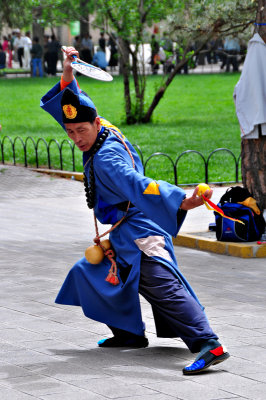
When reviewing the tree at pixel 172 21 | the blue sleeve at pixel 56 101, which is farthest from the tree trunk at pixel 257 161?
the tree at pixel 172 21

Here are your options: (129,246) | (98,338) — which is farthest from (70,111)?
(98,338)

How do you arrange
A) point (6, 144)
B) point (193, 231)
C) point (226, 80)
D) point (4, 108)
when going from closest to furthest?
point (193, 231) → point (6, 144) → point (4, 108) → point (226, 80)

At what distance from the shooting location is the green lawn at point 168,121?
15492mm

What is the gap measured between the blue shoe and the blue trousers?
0.09m

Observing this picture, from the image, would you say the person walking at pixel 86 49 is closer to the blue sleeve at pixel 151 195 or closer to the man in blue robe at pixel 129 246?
the man in blue robe at pixel 129 246

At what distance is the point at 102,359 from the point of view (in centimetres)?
520

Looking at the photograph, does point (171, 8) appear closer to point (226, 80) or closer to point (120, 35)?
point (120, 35)

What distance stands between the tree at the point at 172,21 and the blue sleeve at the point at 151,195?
44.3ft

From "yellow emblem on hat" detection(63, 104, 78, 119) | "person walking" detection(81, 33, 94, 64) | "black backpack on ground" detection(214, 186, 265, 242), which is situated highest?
"person walking" detection(81, 33, 94, 64)

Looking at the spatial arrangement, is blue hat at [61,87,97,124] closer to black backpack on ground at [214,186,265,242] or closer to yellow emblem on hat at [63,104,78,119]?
yellow emblem on hat at [63,104,78,119]

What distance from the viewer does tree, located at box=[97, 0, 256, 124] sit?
1831 cm

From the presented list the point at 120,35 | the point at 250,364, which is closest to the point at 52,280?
the point at 250,364

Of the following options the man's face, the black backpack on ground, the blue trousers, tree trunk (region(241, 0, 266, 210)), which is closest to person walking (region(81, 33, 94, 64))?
tree trunk (region(241, 0, 266, 210))

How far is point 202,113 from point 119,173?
2086 cm
